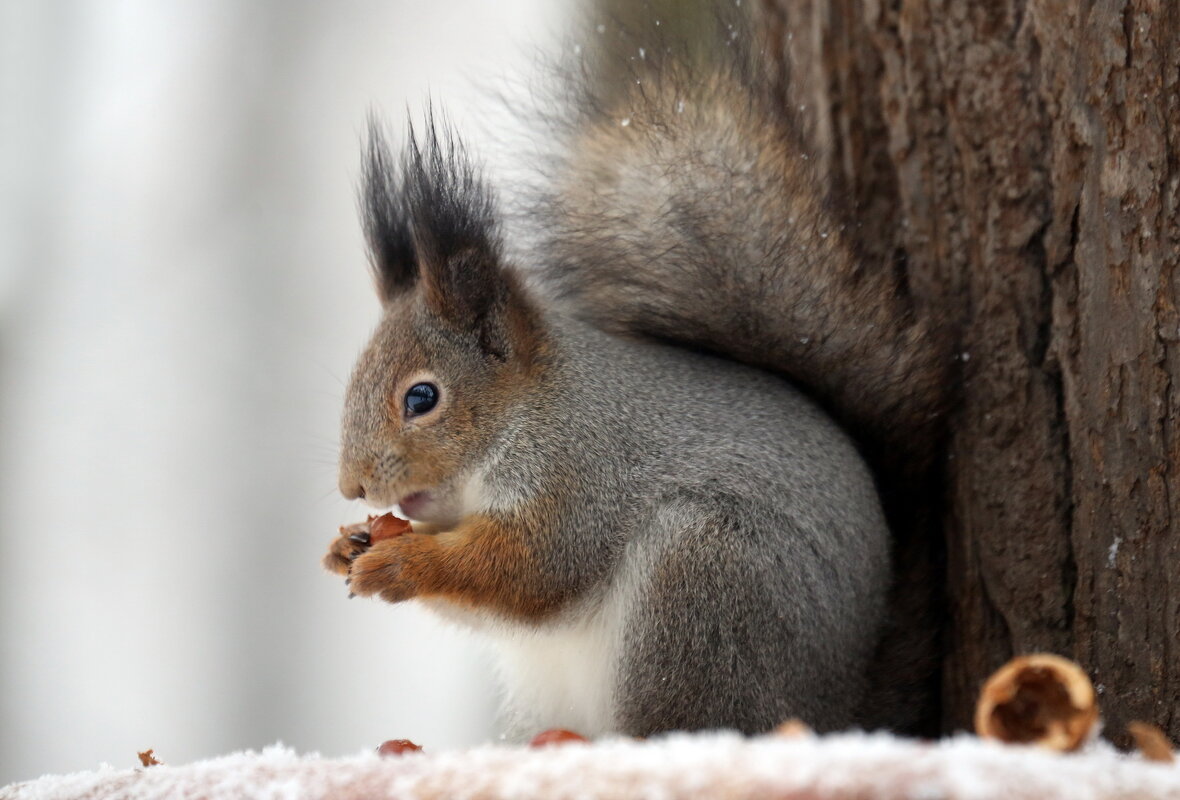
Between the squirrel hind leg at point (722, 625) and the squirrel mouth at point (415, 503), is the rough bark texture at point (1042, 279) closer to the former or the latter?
the squirrel hind leg at point (722, 625)

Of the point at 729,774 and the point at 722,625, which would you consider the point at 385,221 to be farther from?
the point at 729,774

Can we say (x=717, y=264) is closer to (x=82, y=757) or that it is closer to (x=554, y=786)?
(x=554, y=786)

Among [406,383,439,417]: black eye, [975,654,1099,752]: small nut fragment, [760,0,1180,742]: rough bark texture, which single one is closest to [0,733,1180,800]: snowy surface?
[975,654,1099,752]: small nut fragment

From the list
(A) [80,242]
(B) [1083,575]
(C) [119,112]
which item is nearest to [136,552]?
(A) [80,242]

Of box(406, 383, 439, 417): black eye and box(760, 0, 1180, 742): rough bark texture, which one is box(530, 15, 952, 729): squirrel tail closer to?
box(760, 0, 1180, 742): rough bark texture

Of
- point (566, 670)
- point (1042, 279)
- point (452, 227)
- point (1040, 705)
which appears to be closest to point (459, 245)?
point (452, 227)

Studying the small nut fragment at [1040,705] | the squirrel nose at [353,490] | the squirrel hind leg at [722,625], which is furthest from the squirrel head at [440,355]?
the small nut fragment at [1040,705]
